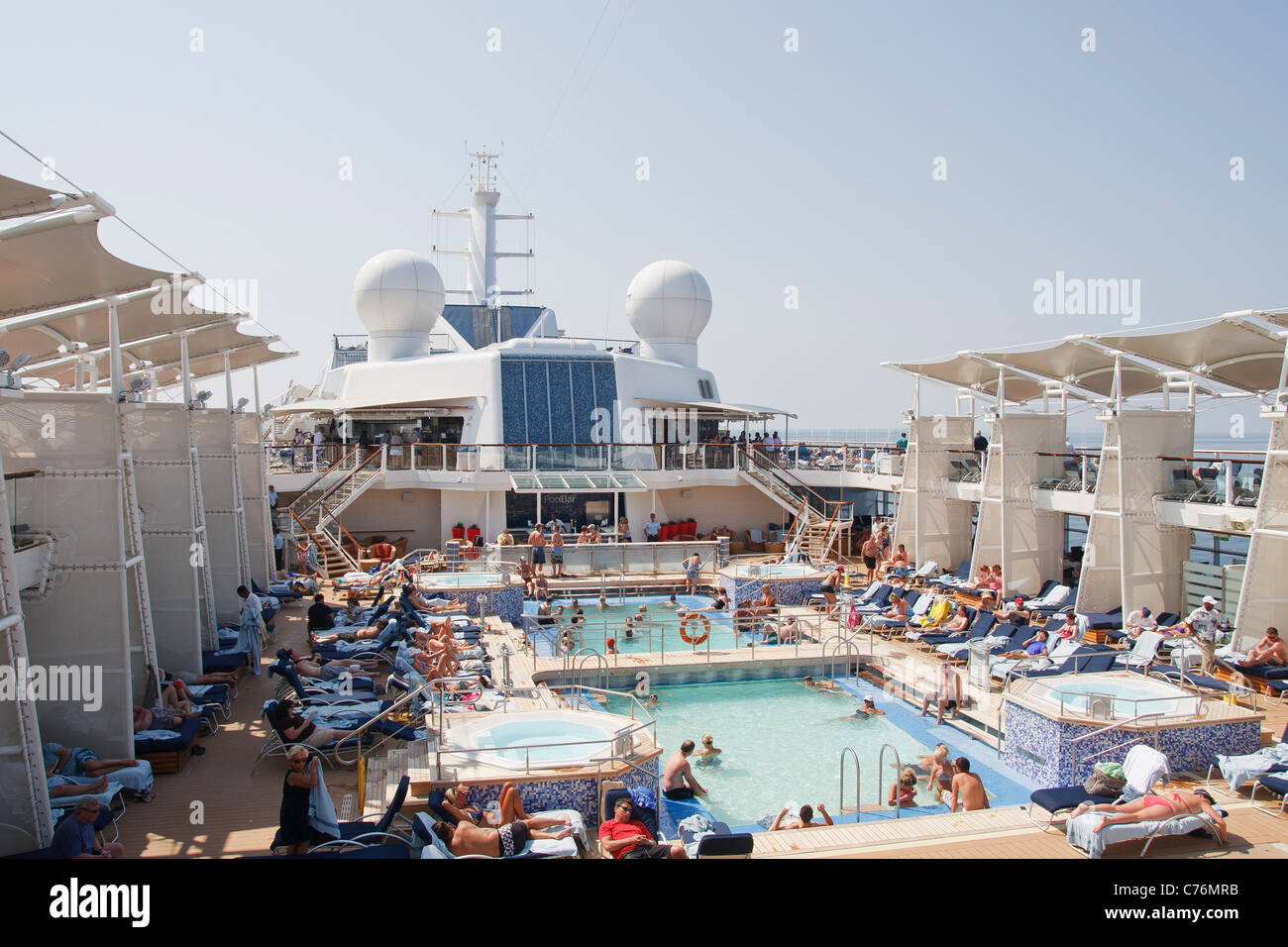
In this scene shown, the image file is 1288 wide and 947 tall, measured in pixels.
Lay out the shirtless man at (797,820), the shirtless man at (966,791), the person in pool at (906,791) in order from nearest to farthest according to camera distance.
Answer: the shirtless man at (797,820) → the shirtless man at (966,791) → the person in pool at (906,791)

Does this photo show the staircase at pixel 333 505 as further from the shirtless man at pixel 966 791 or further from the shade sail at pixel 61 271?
the shirtless man at pixel 966 791

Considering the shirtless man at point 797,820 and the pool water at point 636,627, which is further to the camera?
the pool water at point 636,627

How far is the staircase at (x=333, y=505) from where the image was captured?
1983 centimetres

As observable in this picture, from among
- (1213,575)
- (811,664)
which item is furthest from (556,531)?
(1213,575)

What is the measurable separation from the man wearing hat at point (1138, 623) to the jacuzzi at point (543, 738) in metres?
8.00

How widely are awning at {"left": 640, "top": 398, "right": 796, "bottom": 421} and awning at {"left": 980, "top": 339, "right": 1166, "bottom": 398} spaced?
8.95 metres

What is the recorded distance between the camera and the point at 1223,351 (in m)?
13.1

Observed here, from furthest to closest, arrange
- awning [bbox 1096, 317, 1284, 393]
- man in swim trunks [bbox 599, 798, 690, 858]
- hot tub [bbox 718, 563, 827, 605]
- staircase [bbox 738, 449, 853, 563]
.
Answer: staircase [bbox 738, 449, 853, 563], hot tub [bbox 718, 563, 827, 605], awning [bbox 1096, 317, 1284, 393], man in swim trunks [bbox 599, 798, 690, 858]

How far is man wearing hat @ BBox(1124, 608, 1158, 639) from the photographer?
12750 millimetres

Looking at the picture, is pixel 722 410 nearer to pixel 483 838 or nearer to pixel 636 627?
pixel 636 627

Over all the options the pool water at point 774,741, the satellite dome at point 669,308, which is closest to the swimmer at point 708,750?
the pool water at point 774,741

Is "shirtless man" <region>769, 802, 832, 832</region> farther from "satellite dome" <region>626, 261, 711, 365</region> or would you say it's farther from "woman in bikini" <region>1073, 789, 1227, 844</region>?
"satellite dome" <region>626, 261, 711, 365</region>

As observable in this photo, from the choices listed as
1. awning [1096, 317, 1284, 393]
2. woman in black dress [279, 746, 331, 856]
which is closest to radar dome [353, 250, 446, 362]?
awning [1096, 317, 1284, 393]

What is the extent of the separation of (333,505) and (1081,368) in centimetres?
1593
